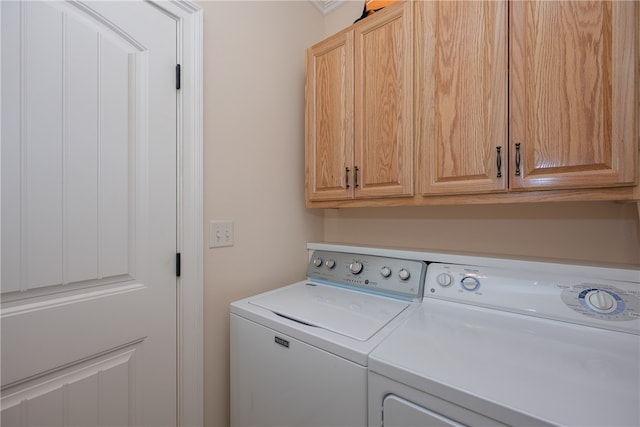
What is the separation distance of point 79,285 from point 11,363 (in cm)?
25

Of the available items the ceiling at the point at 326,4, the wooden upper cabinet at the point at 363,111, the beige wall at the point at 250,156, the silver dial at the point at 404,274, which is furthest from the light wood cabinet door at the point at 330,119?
the ceiling at the point at 326,4

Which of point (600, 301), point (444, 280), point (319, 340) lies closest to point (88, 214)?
point (319, 340)

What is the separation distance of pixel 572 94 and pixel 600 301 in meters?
0.69

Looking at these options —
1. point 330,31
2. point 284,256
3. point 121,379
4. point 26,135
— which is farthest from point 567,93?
point 121,379

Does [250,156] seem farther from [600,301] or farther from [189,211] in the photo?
[600,301]

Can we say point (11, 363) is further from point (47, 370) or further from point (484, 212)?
point (484, 212)

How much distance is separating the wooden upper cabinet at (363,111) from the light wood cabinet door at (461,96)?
67 millimetres

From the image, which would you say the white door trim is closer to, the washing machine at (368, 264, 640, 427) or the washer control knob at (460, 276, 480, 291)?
the washing machine at (368, 264, 640, 427)

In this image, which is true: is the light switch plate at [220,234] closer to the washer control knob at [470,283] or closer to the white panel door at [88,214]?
the white panel door at [88,214]

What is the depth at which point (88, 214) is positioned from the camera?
3.03ft

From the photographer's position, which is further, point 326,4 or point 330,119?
point 326,4

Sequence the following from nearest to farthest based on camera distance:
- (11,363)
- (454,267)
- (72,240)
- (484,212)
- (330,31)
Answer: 1. (11,363)
2. (72,240)
3. (454,267)
4. (484,212)
5. (330,31)

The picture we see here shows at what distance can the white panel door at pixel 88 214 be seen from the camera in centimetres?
80

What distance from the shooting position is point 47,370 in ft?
2.78
